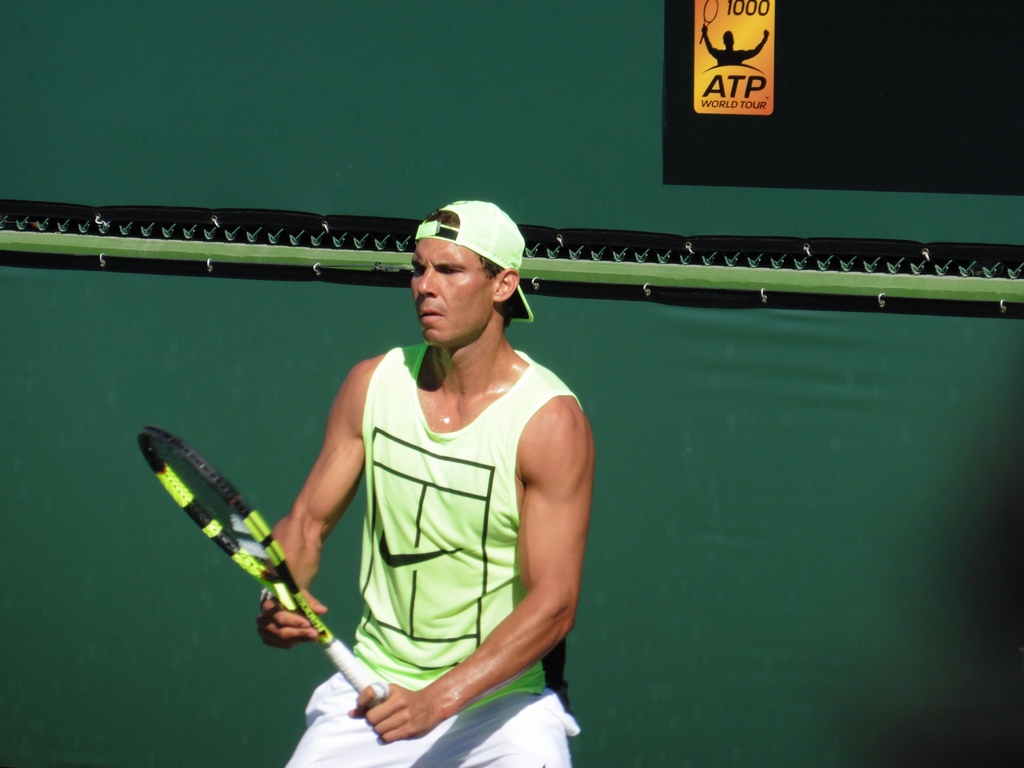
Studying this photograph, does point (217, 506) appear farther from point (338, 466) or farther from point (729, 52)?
point (729, 52)

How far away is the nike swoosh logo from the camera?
9.98ft

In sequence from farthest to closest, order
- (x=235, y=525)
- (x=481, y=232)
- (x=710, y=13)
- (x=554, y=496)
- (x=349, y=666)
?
(x=710, y=13) < (x=481, y=232) < (x=554, y=496) < (x=235, y=525) < (x=349, y=666)

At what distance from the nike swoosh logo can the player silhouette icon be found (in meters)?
1.92

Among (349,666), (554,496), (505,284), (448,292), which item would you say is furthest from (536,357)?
(349,666)

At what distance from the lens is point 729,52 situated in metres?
4.12

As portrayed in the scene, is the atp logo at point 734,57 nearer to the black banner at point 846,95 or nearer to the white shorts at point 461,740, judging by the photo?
the black banner at point 846,95

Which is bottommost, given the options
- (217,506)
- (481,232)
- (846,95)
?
(217,506)

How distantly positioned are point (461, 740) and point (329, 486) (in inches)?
26.0

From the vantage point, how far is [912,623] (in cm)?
400

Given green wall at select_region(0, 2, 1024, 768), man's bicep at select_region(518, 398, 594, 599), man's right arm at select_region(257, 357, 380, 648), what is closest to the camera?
man's bicep at select_region(518, 398, 594, 599)

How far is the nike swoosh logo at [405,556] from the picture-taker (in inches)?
120

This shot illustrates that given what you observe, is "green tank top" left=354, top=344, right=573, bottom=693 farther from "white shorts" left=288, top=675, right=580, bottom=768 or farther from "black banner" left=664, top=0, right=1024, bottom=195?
"black banner" left=664, top=0, right=1024, bottom=195

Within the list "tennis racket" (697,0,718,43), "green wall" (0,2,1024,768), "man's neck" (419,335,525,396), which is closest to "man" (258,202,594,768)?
"man's neck" (419,335,525,396)

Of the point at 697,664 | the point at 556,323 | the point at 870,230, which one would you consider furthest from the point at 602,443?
the point at 870,230
